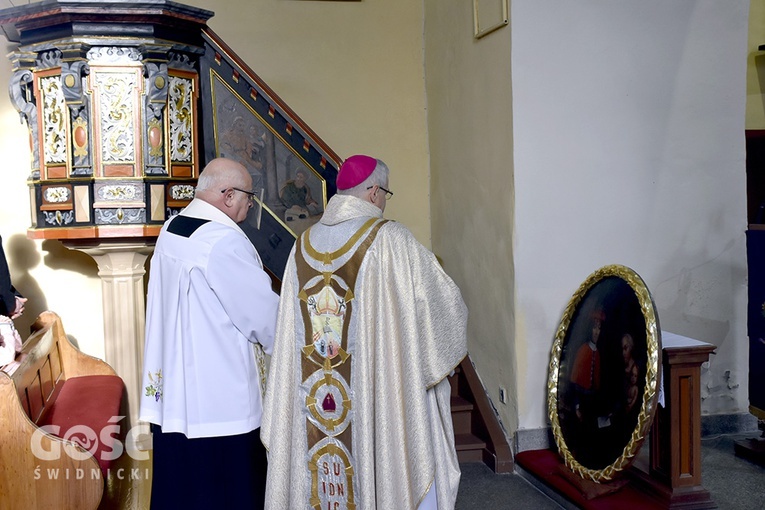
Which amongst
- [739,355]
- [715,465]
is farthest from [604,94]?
[715,465]

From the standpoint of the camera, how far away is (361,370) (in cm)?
342

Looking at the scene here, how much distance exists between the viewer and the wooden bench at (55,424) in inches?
146

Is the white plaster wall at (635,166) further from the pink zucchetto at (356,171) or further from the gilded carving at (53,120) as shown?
the gilded carving at (53,120)

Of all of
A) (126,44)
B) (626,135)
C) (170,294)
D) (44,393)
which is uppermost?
(126,44)

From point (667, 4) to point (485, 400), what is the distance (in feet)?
8.78

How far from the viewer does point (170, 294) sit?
3.43 meters

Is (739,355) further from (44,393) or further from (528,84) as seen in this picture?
(44,393)

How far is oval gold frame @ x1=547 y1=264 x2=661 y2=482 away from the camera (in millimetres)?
3787

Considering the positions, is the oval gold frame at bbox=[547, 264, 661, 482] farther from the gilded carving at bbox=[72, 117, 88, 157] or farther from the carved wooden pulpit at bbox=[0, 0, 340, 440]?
the gilded carving at bbox=[72, 117, 88, 157]

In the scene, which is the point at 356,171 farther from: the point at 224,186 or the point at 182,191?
the point at 182,191

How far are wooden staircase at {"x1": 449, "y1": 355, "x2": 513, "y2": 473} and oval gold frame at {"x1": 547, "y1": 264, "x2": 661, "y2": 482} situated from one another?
18.8 inches

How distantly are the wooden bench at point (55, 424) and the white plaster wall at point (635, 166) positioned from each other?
94.7 inches

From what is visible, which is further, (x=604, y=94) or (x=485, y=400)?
(x=485, y=400)

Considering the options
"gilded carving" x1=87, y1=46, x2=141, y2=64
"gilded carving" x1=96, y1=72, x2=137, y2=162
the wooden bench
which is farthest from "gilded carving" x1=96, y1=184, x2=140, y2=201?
the wooden bench
